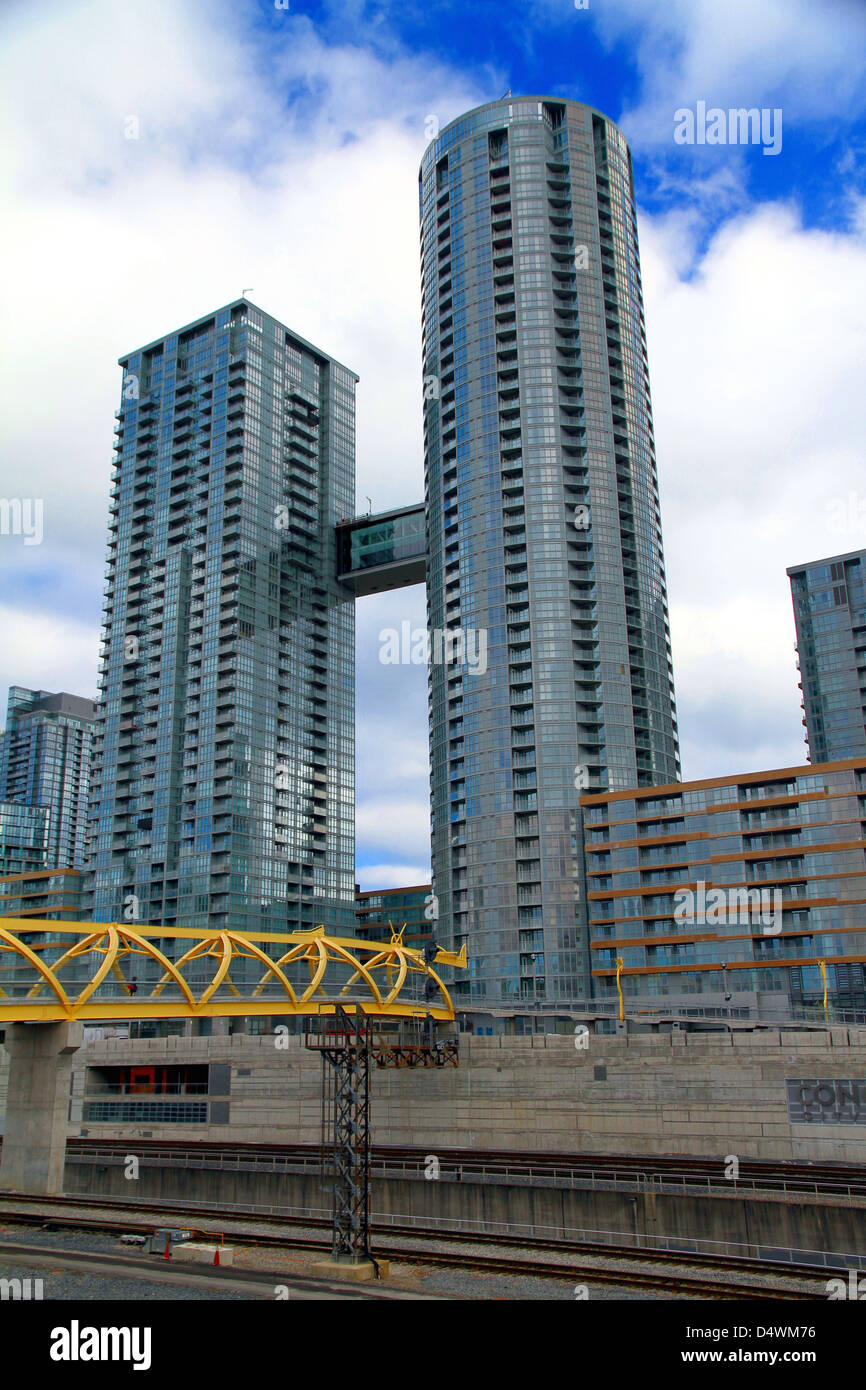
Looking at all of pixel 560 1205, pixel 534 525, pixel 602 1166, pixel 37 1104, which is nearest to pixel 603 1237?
pixel 560 1205

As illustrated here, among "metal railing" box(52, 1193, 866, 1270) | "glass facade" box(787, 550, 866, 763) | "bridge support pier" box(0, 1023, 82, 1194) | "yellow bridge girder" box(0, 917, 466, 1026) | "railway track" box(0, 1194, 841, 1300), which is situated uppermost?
"glass facade" box(787, 550, 866, 763)

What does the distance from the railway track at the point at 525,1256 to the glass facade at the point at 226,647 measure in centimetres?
10998

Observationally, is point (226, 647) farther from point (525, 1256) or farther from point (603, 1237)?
point (525, 1256)

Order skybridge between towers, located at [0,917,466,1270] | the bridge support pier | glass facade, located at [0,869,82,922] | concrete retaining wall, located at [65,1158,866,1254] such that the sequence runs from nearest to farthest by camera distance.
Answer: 1. skybridge between towers, located at [0,917,466,1270]
2. concrete retaining wall, located at [65,1158,866,1254]
3. the bridge support pier
4. glass facade, located at [0,869,82,922]

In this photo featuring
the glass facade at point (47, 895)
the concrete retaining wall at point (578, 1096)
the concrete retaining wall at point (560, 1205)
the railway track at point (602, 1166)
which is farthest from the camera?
the glass facade at point (47, 895)

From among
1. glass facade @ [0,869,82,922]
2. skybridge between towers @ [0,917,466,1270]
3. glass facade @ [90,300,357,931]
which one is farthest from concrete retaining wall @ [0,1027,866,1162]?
glass facade @ [0,869,82,922]

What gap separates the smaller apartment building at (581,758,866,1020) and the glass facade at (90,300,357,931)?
6439 cm

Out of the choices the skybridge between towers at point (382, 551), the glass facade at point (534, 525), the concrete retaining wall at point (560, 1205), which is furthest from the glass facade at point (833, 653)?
the concrete retaining wall at point (560, 1205)

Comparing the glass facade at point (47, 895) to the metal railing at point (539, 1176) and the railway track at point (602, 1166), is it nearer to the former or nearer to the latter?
the railway track at point (602, 1166)

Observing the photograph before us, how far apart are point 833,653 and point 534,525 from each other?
6022 centimetres

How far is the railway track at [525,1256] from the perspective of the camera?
93.0ft

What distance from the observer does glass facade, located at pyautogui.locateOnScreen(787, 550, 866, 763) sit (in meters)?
155

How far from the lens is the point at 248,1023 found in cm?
8250

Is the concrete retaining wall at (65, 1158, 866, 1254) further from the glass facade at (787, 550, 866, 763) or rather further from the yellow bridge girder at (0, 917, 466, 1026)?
the glass facade at (787, 550, 866, 763)
